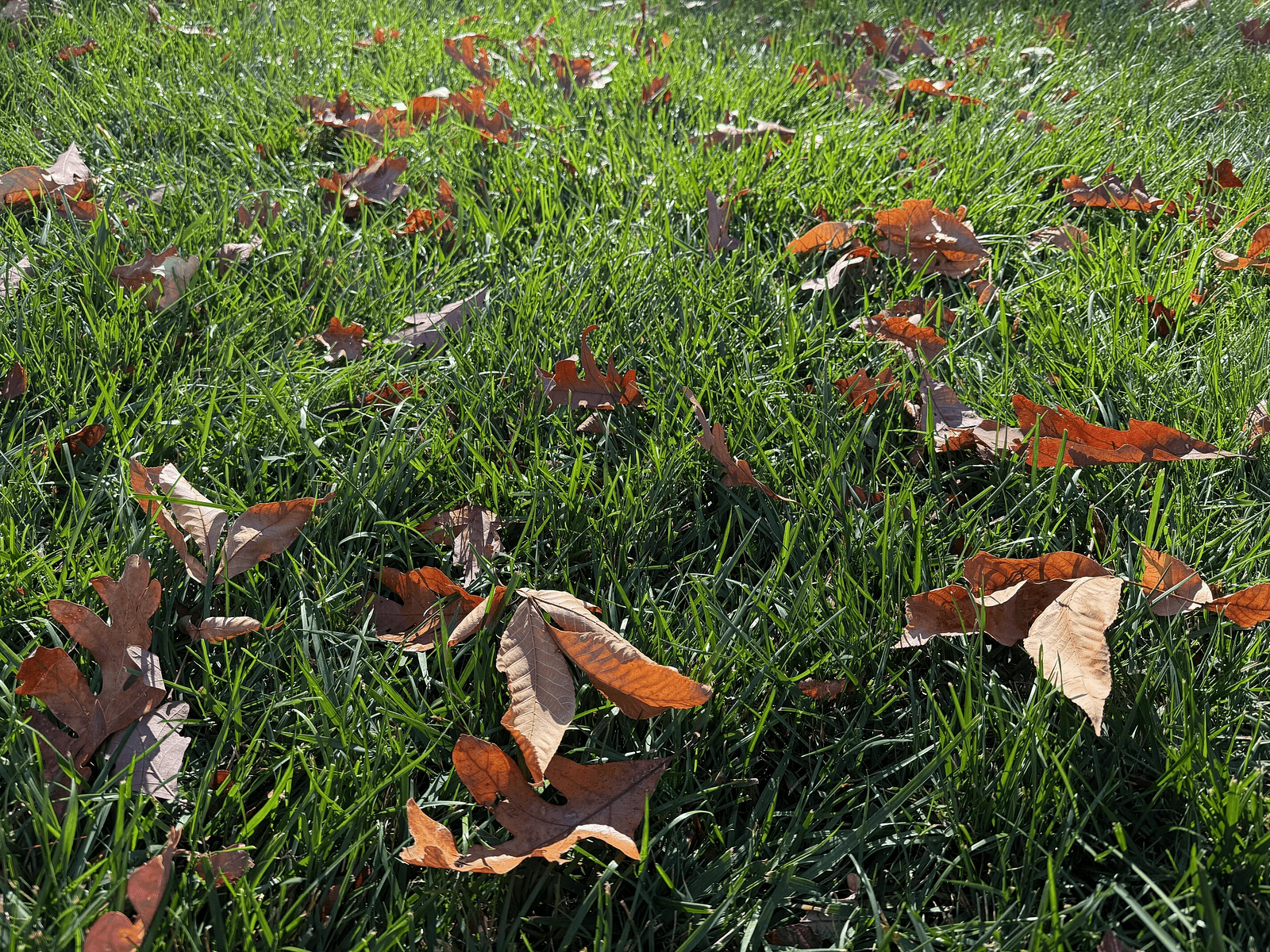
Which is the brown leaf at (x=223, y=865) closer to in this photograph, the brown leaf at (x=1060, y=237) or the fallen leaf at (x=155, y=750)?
the fallen leaf at (x=155, y=750)

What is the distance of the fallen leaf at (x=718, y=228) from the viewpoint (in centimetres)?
240

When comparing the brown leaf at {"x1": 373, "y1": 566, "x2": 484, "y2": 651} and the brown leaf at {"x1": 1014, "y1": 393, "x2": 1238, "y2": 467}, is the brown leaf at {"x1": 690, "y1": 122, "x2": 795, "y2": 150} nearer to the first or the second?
the brown leaf at {"x1": 1014, "y1": 393, "x2": 1238, "y2": 467}

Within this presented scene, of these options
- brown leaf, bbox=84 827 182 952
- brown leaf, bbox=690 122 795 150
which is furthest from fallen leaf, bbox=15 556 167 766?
brown leaf, bbox=690 122 795 150

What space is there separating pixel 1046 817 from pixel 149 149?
3.06 m

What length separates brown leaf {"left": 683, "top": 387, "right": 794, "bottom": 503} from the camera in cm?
161

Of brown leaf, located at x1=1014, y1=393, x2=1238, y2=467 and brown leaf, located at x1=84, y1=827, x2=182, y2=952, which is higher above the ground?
brown leaf, located at x1=84, y1=827, x2=182, y2=952

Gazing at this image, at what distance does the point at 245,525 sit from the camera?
1.44 metres

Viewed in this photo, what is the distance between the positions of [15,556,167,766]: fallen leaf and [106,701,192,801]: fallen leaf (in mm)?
18

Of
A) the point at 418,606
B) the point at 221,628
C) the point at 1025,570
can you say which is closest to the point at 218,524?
the point at 221,628

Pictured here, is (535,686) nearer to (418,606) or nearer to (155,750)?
(418,606)

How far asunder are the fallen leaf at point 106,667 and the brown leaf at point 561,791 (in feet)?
1.58

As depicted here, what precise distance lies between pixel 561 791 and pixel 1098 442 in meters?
1.11

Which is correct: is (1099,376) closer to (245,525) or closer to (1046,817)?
(1046,817)

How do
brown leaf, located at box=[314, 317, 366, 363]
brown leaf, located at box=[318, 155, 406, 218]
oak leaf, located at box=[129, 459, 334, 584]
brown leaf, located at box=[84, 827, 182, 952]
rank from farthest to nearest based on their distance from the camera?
1. brown leaf, located at box=[318, 155, 406, 218]
2. brown leaf, located at box=[314, 317, 366, 363]
3. oak leaf, located at box=[129, 459, 334, 584]
4. brown leaf, located at box=[84, 827, 182, 952]
